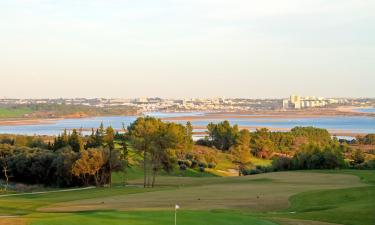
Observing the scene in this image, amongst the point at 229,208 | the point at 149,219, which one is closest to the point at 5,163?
the point at 229,208

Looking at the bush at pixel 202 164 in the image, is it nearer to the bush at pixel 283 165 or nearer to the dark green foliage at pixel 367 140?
the bush at pixel 283 165

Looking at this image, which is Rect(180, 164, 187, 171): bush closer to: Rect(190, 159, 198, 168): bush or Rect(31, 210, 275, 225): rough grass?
Rect(190, 159, 198, 168): bush

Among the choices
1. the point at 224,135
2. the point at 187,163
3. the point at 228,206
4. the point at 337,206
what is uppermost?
the point at 337,206

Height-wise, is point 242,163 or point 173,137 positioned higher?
point 173,137

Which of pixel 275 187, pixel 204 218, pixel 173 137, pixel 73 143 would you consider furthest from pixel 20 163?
pixel 204 218

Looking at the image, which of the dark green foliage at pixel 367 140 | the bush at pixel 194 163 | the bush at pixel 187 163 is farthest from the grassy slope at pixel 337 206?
the dark green foliage at pixel 367 140

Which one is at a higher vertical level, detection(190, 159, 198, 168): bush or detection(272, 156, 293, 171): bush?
detection(272, 156, 293, 171): bush

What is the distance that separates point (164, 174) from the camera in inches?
3371

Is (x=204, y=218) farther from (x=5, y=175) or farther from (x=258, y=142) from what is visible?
(x=258, y=142)

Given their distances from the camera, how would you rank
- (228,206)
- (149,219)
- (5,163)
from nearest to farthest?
1. (149,219)
2. (228,206)
3. (5,163)

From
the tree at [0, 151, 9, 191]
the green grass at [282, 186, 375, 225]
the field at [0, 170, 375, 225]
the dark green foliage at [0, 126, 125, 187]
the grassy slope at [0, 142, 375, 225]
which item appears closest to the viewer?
the field at [0, 170, 375, 225]

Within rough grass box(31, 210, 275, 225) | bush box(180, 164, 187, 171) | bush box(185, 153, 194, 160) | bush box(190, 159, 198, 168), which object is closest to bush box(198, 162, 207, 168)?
bush box(190, 159, 198, 168)

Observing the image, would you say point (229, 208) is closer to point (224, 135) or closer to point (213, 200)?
point (213, 200)

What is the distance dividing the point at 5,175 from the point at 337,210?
55576mm
